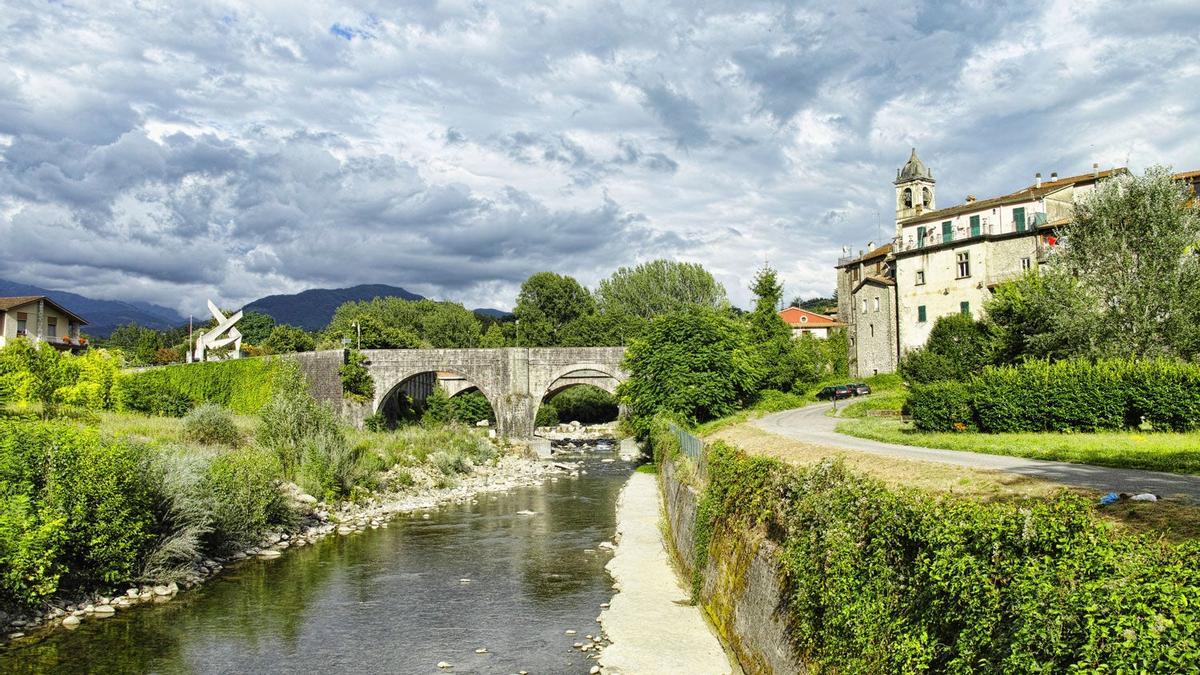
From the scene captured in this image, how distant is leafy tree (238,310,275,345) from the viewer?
378 feet

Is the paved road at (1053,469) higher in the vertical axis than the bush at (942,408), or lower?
lower

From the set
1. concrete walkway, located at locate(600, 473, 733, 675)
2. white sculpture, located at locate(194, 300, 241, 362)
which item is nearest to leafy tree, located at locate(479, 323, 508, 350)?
white sculpture, located at locate(194, 300, 241, 362)

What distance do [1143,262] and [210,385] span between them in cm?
5678

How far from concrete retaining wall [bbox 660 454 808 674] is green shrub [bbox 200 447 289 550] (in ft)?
44.8

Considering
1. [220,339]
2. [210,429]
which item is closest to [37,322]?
[220,339]

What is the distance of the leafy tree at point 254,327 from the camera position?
115188mm

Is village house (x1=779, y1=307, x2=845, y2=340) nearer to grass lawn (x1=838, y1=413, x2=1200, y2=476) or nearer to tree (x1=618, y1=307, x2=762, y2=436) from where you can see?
tree (x1=618, y1=307, x2=762, y2=436)

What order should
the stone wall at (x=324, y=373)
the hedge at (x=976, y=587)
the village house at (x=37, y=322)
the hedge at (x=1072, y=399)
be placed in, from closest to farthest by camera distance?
the hedge at (x=976, y=587) → the hedge at (x=1072, y=399) → the stone wall at (x=324, y=373) → the village house at (x=37, y=322)

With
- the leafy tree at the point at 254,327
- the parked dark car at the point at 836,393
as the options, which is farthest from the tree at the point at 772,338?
the leafy tree at the point at 254,327

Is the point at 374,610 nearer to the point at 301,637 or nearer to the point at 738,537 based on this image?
the point at 301,637

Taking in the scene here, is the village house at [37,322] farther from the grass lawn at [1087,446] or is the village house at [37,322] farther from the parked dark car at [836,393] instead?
the grass lawn at [1087,446]

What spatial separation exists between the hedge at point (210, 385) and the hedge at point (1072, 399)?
4074cm

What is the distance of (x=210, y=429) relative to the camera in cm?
3728

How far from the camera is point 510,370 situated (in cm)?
5912
